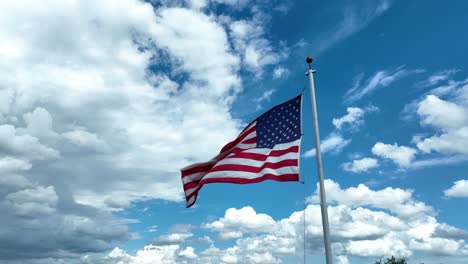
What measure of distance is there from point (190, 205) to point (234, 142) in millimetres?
3581

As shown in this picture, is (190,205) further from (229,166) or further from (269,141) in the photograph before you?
(269,141)

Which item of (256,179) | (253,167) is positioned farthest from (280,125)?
(256,179)

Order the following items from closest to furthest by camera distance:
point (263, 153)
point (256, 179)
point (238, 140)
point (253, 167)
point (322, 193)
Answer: point (322, 193), point (256, 179), point (253, 167), point (263, 153), point (238, 140)

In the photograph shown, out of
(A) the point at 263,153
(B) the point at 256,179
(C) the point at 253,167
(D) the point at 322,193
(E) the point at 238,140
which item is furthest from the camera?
(E) the point at 238,140

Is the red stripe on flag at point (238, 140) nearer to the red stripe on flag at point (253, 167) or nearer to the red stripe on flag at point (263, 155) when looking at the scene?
the red stripe on flag at point (263, 155)

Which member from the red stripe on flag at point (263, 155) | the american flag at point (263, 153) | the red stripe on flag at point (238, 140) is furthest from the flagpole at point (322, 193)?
the red stripe on flag at point (238, 140)

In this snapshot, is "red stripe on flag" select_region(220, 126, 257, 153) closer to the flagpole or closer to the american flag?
the american flag

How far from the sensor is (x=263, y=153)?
64.1 ft

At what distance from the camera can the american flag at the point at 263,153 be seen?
1852 cm

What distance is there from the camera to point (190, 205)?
20.6m

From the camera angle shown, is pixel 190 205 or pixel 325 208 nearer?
pixel 325 208

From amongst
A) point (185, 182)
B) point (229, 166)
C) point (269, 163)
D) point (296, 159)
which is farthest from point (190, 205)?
point (296, 159)

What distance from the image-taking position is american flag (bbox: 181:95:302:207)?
18.5 metres

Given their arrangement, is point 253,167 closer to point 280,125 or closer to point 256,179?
point 256,179
